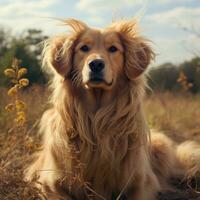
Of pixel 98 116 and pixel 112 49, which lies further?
pixel 112 49

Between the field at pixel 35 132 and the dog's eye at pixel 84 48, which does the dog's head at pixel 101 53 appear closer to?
the dog's eye at pixel 84 48

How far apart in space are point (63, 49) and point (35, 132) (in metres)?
2.99

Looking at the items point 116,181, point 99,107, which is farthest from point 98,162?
point 99,107

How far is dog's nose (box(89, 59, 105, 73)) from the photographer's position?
16.1 ft

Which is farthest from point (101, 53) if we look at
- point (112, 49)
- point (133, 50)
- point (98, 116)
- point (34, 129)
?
point (34, 129)

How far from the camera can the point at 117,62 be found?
536cm

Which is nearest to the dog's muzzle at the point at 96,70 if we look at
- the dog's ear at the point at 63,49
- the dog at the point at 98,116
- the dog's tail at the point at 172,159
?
the dog at the point at 98,116

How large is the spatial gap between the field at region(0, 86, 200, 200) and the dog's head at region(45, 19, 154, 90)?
1129mm

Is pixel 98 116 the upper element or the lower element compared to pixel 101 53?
lower

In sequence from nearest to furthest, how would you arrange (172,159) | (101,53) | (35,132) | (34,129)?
(101,53)
(172,159)
(35,132)
(34,129)

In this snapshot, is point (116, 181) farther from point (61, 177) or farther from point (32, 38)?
point (32, 38)

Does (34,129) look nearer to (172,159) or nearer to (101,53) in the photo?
(172,159)

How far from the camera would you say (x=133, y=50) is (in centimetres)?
552

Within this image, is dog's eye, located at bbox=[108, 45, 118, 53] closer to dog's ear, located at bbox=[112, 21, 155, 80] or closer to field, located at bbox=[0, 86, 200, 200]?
dog's ear, located at bbox=[112, 21, 155, 80]
